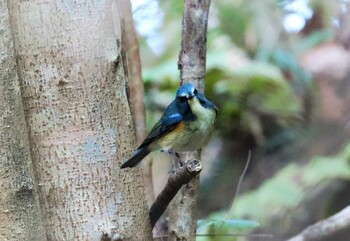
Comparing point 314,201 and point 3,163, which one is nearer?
point 3,163

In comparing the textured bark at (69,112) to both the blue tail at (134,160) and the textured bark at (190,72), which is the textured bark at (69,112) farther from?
the textured bark at (190,72)

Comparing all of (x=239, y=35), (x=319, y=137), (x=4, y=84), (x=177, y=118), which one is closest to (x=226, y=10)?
(x=239, y=35)

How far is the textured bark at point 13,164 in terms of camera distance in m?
1.62

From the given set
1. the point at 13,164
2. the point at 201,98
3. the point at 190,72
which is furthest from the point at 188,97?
the point at 13,164

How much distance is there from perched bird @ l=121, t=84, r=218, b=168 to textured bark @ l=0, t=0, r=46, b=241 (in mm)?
302

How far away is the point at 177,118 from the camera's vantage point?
6.09 ft

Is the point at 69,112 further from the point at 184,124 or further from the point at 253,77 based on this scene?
the point at 253,77

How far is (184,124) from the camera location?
187cm

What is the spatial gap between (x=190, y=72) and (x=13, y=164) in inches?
23.5

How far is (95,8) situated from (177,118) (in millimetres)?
342

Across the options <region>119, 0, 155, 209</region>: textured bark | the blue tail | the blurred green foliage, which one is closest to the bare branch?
the blue tail

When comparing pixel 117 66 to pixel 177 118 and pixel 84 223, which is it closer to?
pixel 177 118

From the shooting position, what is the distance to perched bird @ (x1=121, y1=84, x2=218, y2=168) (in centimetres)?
183

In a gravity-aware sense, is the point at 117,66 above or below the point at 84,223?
above
